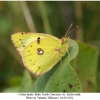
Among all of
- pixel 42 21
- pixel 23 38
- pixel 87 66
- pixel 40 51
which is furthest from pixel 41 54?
pixel 42 21

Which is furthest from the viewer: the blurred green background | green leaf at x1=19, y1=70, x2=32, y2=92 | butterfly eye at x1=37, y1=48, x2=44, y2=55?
the blurred green background

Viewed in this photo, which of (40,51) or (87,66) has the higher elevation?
(40,51)

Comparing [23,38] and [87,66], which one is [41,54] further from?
[87,66]

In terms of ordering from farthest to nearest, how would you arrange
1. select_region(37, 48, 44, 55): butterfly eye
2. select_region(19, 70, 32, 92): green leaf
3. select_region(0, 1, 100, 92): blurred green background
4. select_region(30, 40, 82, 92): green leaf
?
select_region(0, 1, 100, 92): blurred green background
select_region(37, 48, 44, 55): butterfly eye
select_region(19, 70, 32, 92): green leaf
select_region(30, 40, 82, 92): green leaf

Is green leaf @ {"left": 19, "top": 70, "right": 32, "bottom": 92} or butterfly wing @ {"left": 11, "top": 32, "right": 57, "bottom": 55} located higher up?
butterfly wing @ {"left": 11, "top": 32, "right": 57, "bottom": 55}

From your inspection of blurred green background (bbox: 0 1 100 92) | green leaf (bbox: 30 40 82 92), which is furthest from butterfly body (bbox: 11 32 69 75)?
blurred green background (bbox: 0 1 100 92)

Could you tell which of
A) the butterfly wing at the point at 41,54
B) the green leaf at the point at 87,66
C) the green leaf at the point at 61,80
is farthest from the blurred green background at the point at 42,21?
the green leaf at the point at 61,80

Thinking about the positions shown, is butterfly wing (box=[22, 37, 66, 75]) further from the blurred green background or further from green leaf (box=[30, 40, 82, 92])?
the blurred green background

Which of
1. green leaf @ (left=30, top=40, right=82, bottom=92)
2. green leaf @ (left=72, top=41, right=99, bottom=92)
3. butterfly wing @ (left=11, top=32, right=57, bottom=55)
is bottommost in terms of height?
green leaf @ (left=72, top=41, right=99, bottom=92)
